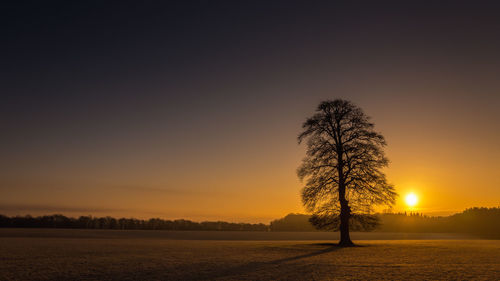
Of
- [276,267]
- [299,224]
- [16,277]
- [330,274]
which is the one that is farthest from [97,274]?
[299,224]

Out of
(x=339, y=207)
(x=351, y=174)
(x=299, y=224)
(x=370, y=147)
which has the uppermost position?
(x=370, y=147)

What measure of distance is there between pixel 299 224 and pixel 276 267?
6850 inches

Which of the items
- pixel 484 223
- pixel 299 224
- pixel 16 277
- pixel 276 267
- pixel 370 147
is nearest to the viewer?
pixel 16 277

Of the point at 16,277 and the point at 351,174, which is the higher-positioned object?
the point at 351,174

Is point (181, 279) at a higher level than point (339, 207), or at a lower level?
lower

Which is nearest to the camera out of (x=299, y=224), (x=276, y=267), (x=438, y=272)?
(x=438, y=272)

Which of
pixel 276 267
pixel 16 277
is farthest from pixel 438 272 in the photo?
pixel 16 277

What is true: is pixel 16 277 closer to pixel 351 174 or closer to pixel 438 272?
pixel 438 272

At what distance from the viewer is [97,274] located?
17234 millimetres

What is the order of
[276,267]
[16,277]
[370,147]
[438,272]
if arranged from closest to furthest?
[16,277] → [438,272] → [276,267] → [370,147]

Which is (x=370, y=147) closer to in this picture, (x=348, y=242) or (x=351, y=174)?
(x=351, y=174)

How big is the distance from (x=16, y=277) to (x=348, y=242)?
28056 mm

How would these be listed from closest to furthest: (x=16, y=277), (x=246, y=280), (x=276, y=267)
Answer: (x=246, y=280)
(x=16, y=277)
(x=276, y=267)

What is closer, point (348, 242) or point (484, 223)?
point (348, 242)
